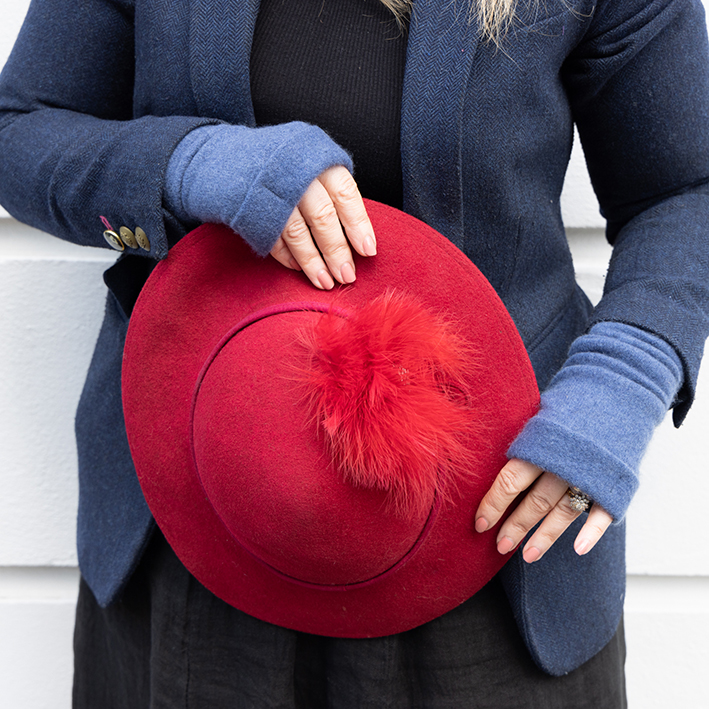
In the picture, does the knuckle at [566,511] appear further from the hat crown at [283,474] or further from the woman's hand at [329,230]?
the woman's hand at [329,230]

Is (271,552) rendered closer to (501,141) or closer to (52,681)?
(501,141)

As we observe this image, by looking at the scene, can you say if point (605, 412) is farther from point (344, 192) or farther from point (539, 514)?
point (344, 192)

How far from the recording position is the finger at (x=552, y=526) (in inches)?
21.0

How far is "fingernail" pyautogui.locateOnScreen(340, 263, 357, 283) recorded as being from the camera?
0.53 meters

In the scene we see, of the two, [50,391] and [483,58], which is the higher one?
[483,58]

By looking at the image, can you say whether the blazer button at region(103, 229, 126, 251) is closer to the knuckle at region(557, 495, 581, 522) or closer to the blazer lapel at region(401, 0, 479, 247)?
the blazer lapel at region(401, 0, 479, 247)

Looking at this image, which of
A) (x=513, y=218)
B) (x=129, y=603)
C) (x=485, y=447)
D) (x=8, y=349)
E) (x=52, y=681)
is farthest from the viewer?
(x=52, y=681)

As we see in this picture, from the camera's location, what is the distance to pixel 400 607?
587 mm

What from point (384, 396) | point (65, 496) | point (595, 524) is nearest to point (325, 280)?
point (384, 396)

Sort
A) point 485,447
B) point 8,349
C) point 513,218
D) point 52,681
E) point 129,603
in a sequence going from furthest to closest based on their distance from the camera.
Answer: point 52,681 → point 8,349 → point 129,603 → point 513,218 → point 485,447

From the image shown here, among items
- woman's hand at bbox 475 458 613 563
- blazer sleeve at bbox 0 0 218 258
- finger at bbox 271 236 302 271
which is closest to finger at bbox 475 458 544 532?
woman's hand at bbox 475 458 613 563

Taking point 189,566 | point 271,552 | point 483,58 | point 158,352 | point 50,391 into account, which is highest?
point 483,58

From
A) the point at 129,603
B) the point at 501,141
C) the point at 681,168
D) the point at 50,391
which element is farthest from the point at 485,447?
the point at 50,391

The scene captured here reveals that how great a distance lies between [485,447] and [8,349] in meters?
1.05
